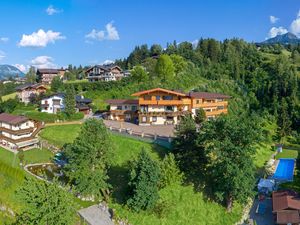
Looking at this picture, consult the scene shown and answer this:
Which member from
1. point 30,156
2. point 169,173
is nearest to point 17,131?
point 30,156

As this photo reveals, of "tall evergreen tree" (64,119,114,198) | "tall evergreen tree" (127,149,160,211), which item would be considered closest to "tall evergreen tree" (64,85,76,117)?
"tall evergreen tree" (64,119,114,198)

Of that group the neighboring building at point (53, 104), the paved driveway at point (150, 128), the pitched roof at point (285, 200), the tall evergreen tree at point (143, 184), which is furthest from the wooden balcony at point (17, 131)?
the pitched roof at point (285, 200)

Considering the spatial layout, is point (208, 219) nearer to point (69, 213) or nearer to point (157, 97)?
point (69, 213)

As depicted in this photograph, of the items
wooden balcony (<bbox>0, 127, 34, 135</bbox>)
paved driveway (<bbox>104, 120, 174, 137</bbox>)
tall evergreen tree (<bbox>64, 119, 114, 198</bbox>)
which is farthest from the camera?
wooden balcony (<bbox>0, 127, 34, 135</bbox>)

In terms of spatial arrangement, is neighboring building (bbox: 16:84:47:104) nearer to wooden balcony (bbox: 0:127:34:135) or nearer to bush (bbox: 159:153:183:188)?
wooden balcony (bbox: 0:127:34:135)

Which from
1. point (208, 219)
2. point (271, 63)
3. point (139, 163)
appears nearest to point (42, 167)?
point (139, 163)
